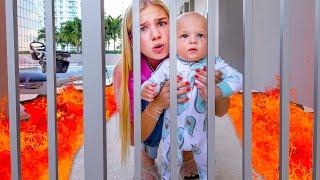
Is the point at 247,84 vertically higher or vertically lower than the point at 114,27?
lower

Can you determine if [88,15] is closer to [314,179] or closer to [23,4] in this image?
[314,179]

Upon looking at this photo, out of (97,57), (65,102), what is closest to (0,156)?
(65,102)

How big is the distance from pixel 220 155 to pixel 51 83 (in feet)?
3.33

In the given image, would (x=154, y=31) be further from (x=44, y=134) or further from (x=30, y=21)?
(x=44, y=134)

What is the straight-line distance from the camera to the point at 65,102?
147 centimetres

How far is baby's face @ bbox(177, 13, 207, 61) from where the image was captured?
130 cm

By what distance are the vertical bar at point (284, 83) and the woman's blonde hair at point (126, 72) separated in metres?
0.81

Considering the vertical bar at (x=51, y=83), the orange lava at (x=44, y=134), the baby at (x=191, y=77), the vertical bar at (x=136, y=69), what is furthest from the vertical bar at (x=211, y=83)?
the orange lava at (x=44, y=134)

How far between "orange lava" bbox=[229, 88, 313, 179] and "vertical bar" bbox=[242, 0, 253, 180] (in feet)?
2.40

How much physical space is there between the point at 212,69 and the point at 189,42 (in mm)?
796

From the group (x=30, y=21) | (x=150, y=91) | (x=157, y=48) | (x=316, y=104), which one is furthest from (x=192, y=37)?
(x=316, y=104)

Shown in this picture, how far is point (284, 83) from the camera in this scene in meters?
0.55

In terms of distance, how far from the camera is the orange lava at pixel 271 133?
1.29 metres

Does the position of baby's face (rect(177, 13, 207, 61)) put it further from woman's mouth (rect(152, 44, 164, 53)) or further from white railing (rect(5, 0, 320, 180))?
white railing (rect(5, 0, 320, 180))
